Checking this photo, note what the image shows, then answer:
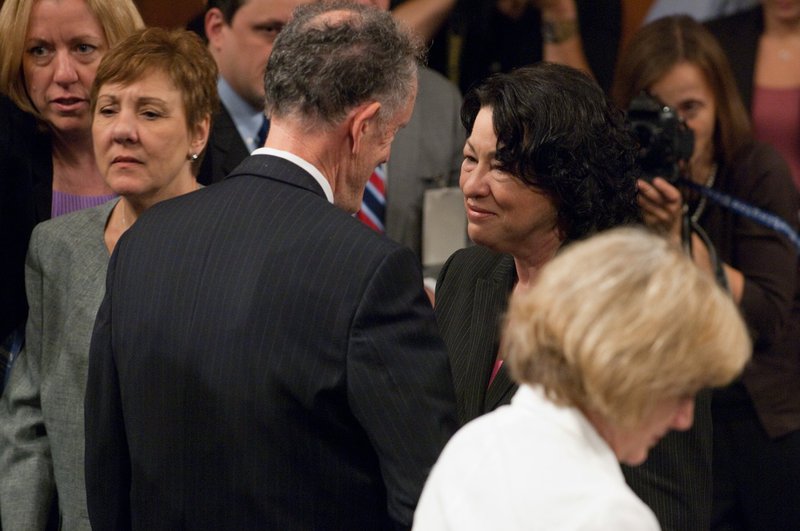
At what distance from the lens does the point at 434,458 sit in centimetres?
175

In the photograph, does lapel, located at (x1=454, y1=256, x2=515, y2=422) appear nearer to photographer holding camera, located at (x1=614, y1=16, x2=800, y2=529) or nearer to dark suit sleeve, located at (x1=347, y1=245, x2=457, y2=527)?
dark suit sleeve, located at (x1=347, y1=245, x2=457, y2=527)

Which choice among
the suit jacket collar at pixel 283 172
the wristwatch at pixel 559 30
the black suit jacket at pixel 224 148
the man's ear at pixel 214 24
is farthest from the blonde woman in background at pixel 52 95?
the wristwatch at pixel 559 30

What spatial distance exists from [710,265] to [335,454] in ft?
4.68

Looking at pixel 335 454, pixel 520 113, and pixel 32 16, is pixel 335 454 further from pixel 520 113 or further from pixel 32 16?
pixel 32 16

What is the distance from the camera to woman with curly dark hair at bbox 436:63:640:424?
2119 millimetres

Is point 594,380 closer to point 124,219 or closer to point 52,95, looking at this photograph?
point 124,219

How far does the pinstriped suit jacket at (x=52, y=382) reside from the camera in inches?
93.7

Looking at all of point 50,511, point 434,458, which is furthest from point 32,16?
point 434,458

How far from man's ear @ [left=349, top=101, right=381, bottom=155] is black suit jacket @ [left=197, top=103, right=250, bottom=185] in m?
1.13

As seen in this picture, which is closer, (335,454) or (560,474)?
(560,474)

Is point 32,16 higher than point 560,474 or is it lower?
higher

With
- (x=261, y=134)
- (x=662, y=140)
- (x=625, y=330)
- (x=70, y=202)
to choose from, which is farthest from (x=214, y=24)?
(x=625, y=330)

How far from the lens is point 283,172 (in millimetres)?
1868

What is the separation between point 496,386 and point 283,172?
530 mm
